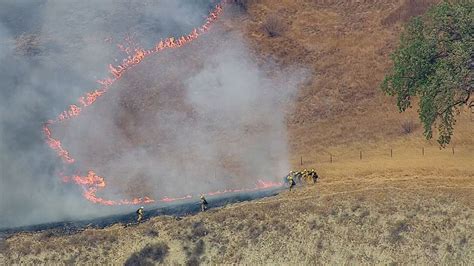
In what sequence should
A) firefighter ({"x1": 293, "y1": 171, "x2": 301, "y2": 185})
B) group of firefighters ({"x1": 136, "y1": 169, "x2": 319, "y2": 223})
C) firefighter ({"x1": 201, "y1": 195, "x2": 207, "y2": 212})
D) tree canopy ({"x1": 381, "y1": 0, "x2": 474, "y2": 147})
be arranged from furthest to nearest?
firefighter ({"x1": 293, "y1": 171, "x2": 301, "y2": 185})
group of firefighters ({"x1": 136, "y1": 169, "x2": 319, "y2": 223})
firefighter ({"x1": 201, "y1": 195, "x2": 207, "y2": 212})
tree canopy ({"x1": 381, "y1": 0, "x2": 474, "y2": 147})

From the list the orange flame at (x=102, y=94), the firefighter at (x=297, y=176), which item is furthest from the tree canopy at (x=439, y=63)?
the orange flame at (x=102, y=94)

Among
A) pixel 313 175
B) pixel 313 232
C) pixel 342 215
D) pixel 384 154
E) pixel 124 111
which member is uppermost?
pixel 124 111

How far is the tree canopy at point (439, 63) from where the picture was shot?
148ft

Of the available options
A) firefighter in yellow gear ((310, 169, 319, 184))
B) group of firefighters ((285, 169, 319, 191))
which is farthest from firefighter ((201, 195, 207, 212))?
firefighter in yellow gear ((310, 169, 319, 184))

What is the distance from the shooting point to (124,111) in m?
57.1

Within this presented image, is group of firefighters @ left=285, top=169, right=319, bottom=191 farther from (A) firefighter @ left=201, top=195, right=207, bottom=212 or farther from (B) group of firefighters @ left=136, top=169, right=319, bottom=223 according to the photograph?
(A) firefighter @ left=201, top=195, right=207, bottom=212

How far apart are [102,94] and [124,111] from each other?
9.51 ft

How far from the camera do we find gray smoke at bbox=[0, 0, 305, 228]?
50.5 meters

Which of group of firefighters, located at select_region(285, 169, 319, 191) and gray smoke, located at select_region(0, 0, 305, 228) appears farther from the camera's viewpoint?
gray smoke, located at select_region(0, 0, 305, 228)

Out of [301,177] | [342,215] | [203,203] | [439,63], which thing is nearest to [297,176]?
[301,177]

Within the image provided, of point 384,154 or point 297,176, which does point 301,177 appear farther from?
point 384,154

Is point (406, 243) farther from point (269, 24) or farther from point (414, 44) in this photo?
point (269, 24)

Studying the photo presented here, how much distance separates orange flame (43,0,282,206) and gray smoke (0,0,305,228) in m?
0.61

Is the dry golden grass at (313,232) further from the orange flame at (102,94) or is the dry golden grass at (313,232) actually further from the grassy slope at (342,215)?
the orange flame at (102,94)
